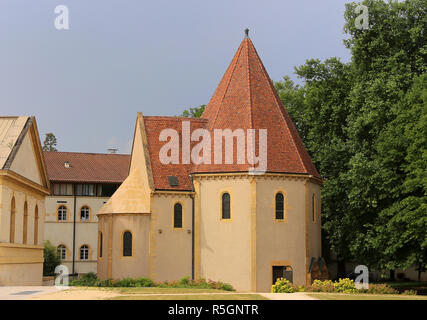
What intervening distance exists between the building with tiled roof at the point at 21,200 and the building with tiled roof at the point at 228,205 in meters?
4.92

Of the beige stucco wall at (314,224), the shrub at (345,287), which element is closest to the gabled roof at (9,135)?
the shrub at (345,287)

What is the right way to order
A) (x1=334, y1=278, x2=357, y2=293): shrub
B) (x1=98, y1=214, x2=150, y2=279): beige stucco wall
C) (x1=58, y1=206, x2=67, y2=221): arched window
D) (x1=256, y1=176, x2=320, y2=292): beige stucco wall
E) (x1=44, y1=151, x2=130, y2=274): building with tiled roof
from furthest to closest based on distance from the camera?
(x1=58, y1=206, x2=67, y2=221): arched window
(x1=44, y1=151, x2=130, y2=274): building with tiled roof
(x1=98, y1=214, x2=150, y2=279): beige stucco wall
(x1=256, y1=176, x2=320, y2=292): beige stucco wall
(x1=334, y1=278, x2=357, y2=293): shrub

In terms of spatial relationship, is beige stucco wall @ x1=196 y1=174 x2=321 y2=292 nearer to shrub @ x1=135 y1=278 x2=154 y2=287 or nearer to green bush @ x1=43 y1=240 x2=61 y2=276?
shrub @ x1=135 y1=278 x2=154 y2=287

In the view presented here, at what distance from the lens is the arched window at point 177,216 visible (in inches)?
1655

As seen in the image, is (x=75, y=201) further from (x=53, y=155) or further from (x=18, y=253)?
(x=18, y=253)

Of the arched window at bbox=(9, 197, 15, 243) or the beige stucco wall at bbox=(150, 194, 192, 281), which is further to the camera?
the beige stucco wall at bbox=(150, 194, 192, 281)

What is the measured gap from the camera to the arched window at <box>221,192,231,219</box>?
134 feet

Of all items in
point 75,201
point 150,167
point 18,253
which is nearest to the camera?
point 18,253

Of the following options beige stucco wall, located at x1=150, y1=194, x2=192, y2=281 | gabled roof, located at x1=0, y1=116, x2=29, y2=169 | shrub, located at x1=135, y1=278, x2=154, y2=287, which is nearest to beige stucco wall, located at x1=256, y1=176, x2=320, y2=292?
beige stucco wall, located at x1=150, y1=194, x2=192, y2=281

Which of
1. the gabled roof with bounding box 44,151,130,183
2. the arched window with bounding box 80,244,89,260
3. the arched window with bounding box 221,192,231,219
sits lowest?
the arched window with bounding box 80,244,89,260

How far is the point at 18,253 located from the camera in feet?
113
